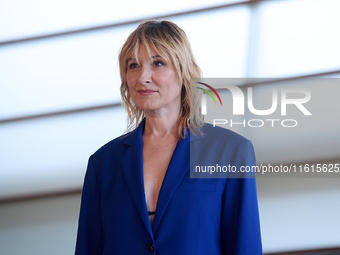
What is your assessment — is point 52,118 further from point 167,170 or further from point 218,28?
point 167,170

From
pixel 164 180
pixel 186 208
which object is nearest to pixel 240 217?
pixel 186 208

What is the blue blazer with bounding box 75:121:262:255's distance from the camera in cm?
157

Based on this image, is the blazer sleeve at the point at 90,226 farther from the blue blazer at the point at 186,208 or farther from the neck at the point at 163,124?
the neck at the point at 163,124

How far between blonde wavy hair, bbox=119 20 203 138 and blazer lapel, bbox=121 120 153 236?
0.18m

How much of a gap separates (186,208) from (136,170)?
10.4 inches

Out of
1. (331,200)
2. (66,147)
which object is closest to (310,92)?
(331,200)

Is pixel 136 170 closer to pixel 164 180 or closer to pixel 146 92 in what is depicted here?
pixel 164 180

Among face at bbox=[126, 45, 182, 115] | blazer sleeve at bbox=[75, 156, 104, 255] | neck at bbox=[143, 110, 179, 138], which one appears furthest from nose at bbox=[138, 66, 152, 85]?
blazer sleeve at bbox=[75, 156, 104, 255]

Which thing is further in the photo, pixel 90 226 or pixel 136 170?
pixel 90 226

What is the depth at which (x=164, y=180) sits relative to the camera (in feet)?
5.35

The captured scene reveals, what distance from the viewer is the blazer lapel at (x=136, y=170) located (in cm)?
161

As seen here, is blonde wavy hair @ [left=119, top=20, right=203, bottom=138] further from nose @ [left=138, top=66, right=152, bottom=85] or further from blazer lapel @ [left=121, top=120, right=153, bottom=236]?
blazer lapel @ [left=121, top=120, right=153, bottom=236]

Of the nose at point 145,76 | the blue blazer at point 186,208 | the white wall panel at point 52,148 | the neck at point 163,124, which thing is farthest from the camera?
the white wall panel at point 52,148

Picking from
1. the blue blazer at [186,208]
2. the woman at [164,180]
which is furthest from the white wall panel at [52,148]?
the blue blazer at [186,208]
